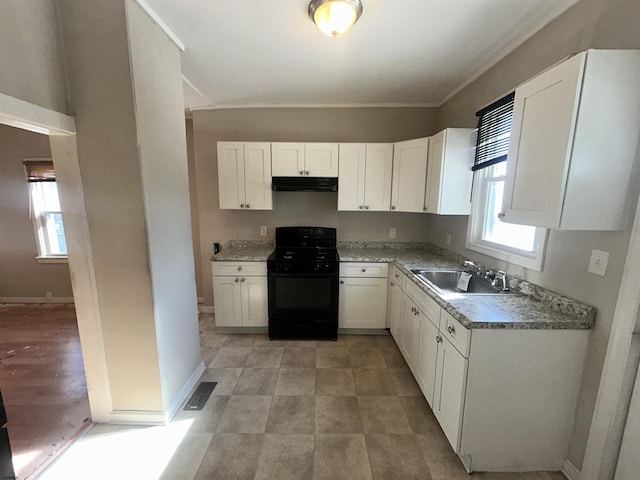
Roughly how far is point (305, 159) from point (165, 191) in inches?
61.7

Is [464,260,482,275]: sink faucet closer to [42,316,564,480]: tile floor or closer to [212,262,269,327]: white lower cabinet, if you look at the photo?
[42,316,564,480]: tile floor

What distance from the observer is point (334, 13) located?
1.48m

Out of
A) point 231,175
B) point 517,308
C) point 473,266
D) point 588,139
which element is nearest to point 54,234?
point 231,175

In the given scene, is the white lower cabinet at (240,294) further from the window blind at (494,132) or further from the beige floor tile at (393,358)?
the window blind at (494,132)

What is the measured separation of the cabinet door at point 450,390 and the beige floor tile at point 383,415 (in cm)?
25

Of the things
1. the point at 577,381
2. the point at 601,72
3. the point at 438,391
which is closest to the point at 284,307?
the point at 438,391

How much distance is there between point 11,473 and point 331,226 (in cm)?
294

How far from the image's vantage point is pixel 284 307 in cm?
288

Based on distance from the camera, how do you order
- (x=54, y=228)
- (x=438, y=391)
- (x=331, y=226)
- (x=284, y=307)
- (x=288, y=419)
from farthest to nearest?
(x=54, y=228)
(x=331, y=226)
(x=284, y=307)
(x=288, y=419)
(x=438, y=391)

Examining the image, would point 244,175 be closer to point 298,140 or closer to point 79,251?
point 298,140

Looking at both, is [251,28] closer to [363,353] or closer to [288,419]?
[288,419]

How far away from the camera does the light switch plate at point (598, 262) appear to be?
130 centimetres

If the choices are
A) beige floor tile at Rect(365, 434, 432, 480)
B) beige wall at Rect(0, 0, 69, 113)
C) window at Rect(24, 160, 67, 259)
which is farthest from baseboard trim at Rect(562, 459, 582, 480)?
window at Rect(24, 160, 67, 259)

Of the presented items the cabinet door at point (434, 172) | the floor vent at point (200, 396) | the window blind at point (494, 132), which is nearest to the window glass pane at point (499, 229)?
the window blind at point (494, 132)
